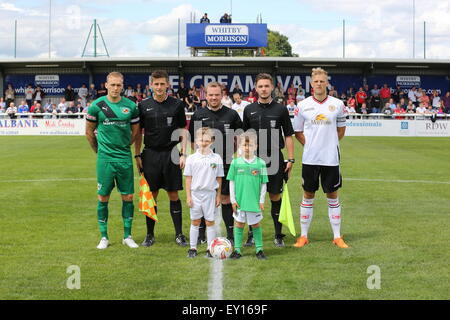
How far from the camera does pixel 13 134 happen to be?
29.8 meters

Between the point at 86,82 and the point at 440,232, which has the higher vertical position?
the point at 86,82

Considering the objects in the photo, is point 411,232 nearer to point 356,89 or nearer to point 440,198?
point 440,198

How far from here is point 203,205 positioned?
21.1 feet

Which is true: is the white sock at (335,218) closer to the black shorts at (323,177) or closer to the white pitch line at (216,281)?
the black shorts at (323,177)

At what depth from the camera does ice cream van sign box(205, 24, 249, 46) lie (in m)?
37.5

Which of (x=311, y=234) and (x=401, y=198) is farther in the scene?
(x=401, y=198)

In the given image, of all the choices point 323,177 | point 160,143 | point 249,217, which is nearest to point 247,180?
point 249,217

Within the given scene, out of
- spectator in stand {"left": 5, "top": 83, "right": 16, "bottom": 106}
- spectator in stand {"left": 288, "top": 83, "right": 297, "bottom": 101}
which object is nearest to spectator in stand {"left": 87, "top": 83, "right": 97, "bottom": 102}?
spectator in stand {"left": 5, "top": 83, "right": 16, "bottom": 106}

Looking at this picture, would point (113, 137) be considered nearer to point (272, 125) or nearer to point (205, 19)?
point (272, 125)
